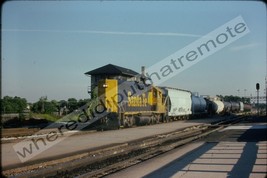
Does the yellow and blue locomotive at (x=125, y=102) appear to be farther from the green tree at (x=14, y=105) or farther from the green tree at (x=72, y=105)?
the green tree at (x=72, y=105)

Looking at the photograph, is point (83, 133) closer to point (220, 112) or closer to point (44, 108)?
point (44, 108)

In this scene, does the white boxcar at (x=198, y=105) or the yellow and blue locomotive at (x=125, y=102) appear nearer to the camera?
the yellow and blue locomotive at (x=125, y=102)

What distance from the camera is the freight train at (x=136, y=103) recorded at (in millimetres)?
34094

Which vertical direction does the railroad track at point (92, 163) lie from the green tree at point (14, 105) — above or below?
below

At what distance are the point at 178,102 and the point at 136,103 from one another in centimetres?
1728

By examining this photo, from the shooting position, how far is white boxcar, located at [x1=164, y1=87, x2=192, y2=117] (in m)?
50.2

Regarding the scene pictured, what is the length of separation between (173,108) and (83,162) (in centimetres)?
3706

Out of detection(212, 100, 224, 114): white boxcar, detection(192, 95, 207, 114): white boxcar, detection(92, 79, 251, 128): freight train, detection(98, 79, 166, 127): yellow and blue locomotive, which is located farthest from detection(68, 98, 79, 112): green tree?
detection(98, 79, 166, 127): yellow and blue locomotive

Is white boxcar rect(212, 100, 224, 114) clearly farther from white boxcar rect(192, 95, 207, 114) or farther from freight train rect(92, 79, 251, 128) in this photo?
freight train rect(92, 79, 251, 128)

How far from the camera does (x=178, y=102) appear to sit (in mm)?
53406

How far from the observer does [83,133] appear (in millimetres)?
27750

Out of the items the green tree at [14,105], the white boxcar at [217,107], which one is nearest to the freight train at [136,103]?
the white boxcar at [217,107]

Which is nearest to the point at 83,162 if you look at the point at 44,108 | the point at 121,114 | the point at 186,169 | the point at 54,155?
the point at 54,155

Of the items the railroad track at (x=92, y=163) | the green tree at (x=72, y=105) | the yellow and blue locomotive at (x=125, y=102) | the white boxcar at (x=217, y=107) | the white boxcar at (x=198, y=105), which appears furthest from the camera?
the white boxcar at (x=217, y=107)
